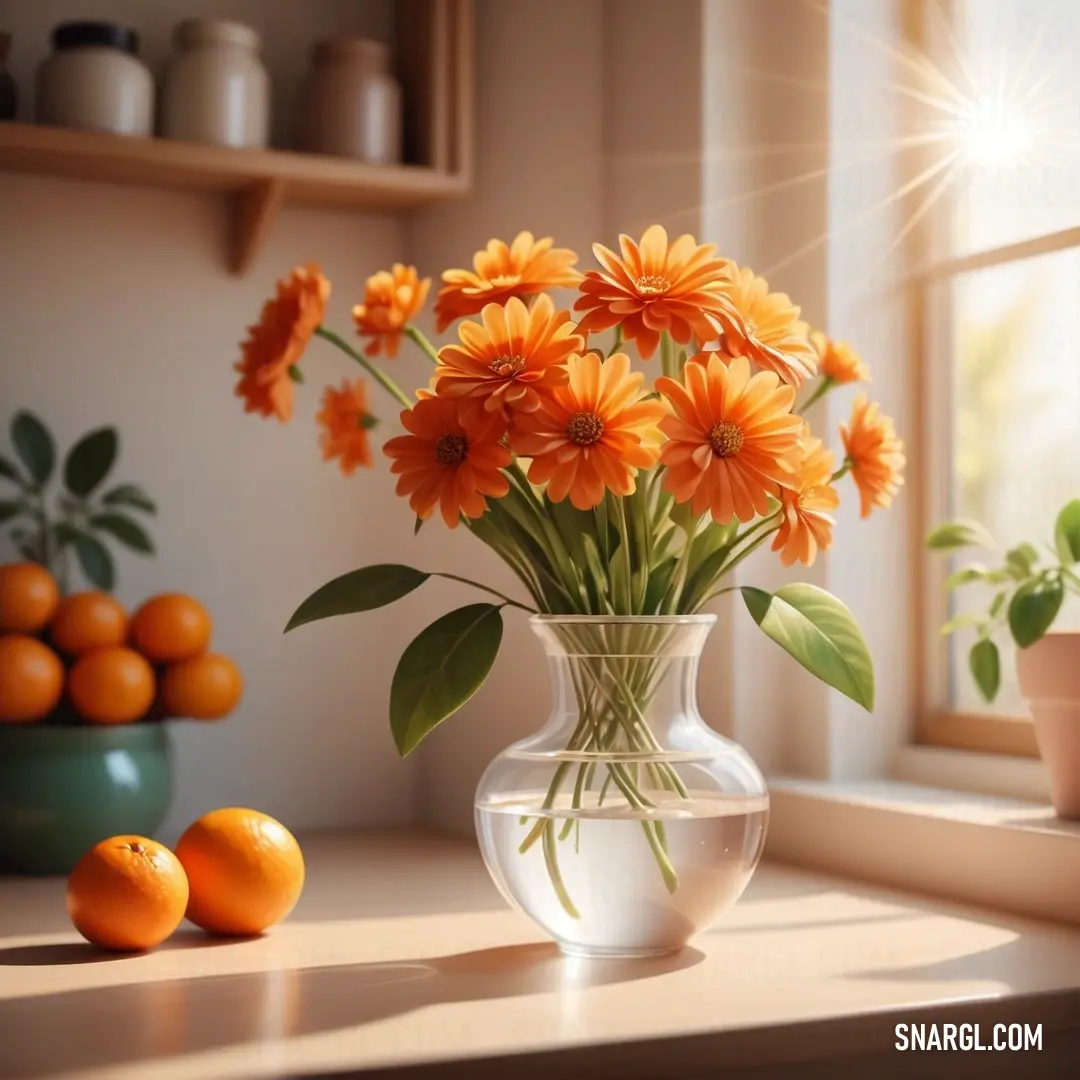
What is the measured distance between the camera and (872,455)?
1.13 metres

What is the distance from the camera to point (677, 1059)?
0.86 metres

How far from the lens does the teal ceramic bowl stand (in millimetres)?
1514

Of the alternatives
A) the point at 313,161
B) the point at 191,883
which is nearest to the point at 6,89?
the point at 313,161

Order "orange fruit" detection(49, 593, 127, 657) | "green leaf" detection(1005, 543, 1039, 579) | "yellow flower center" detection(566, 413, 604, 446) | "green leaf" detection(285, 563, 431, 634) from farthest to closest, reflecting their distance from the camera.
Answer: "orange fruit" detection(49, 593, 127, 657) → "green leaf" detection(1005, 543, 1039, 579) → "green leaf" detection(285, 563, 431, 634) → "yellow flower center" detection(566, 413, 604, 446)

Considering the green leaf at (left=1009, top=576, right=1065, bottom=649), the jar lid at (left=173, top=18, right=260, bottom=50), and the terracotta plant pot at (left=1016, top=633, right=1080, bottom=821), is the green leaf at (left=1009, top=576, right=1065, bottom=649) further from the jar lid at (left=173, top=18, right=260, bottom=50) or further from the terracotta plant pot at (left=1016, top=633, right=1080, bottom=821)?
the jar lid at (left=173, top=18, right=260, bottom=50)

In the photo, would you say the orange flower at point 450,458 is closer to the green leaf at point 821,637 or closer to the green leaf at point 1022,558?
the green leaf at point 821,637

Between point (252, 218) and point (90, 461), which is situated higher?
point (252, 218)

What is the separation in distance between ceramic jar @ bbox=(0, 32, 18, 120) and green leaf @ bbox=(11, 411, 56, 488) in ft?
1.08

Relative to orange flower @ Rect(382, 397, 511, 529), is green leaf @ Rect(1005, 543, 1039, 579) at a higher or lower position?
lower

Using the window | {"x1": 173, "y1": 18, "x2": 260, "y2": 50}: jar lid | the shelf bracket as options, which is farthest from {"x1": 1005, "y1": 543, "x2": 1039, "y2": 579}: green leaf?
{"x1": 173, "y1": 18, "x2": 260, "y2": 50}: jar lid

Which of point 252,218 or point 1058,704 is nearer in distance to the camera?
point 1058,704

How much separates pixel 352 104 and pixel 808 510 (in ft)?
3.22

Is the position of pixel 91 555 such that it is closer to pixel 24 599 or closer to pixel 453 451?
pixel 24 599

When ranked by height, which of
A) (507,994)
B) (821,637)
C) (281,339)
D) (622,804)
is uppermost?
(281,339)
